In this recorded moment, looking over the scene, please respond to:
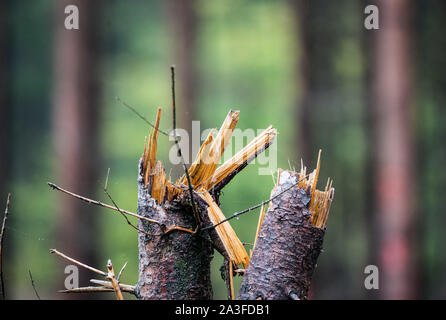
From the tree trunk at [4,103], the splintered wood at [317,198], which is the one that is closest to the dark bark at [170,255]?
the splintered wood at [317,198]

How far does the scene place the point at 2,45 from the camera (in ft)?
23.1

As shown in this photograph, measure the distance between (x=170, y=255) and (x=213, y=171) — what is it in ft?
0.98

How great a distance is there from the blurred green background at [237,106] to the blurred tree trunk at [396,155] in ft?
0.11

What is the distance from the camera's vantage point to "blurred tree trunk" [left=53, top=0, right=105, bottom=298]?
5414 millimetres

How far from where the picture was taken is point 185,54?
6.99 meters

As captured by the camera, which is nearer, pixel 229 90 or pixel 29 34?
pixel 229 90

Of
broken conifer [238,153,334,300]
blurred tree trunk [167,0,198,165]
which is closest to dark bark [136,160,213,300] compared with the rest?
broken conifer [238,153,334,300]

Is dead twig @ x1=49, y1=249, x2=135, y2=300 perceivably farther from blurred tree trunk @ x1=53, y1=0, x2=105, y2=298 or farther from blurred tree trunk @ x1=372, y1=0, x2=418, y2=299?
blurred tree trunk @ x1=53, y1=0, x2=105, y2=298

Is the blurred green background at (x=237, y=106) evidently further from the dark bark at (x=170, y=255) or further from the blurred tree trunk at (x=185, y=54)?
the dark bark at (x=170, y=255)

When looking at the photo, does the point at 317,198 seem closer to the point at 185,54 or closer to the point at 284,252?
the point at 284,252

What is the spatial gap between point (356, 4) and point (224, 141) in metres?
7.67

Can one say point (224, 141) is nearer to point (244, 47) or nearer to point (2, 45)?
point (2, 45)

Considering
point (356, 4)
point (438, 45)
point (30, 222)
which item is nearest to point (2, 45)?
point (30, 222)

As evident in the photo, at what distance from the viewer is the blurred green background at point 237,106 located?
5344 mm
